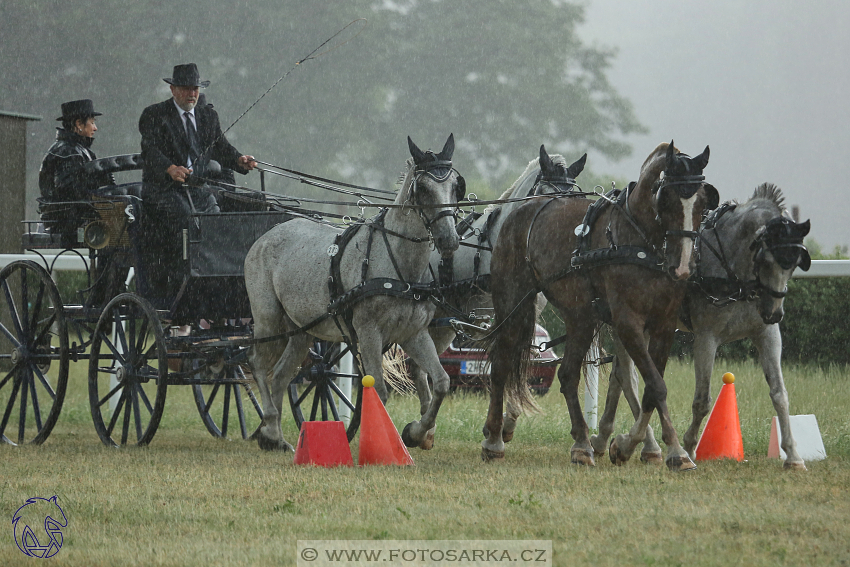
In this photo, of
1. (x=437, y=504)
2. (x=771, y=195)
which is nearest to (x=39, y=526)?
(x=437, y=504)

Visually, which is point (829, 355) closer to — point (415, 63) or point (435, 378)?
point (435, 378)

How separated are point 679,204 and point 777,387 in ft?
4.87

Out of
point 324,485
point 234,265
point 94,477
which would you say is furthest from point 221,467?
point 234,265

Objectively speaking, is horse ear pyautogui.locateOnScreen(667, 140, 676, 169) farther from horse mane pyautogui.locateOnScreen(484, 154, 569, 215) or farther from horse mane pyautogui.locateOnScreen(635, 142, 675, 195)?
horse mane pyautogui.locateOnScreen(484, 154, 569, 215)

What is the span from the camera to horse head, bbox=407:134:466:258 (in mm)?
7441

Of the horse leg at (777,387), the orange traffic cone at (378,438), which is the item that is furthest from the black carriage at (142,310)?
the horse leg at (777,387)

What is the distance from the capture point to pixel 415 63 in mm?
36844

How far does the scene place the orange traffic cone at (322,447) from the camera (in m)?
7.46

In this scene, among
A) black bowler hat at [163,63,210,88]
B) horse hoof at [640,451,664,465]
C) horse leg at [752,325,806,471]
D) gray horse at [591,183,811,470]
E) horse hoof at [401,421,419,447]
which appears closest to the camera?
gray horse at [591,183,811,470]

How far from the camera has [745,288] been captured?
7211 millimetres

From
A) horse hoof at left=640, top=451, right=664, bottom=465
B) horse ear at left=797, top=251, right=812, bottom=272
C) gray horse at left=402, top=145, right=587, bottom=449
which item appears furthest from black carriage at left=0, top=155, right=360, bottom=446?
horse ear at left=797, top=251, right=812, bottom=272

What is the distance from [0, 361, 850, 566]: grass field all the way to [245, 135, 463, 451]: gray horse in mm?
672

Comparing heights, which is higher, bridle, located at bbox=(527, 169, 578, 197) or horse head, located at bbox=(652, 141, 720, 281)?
bridle, located at bbox=(527, 169, 578, 197)

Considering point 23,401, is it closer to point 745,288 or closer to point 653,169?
point 653,169
